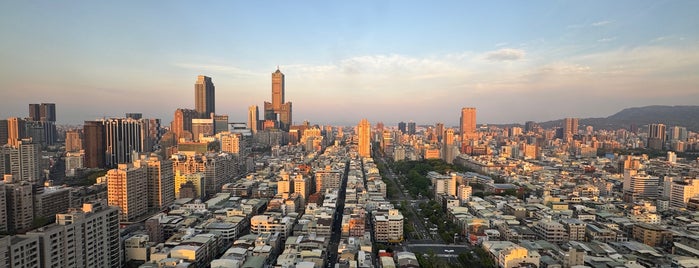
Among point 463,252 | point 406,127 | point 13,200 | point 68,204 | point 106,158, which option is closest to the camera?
point 463,252

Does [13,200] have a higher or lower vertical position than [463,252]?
higher

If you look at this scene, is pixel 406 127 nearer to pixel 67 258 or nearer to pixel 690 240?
pixel 690 240

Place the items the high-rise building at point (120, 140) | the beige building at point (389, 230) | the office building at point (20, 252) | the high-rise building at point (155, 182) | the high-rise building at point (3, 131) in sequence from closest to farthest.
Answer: the office building at point (20, 252) < the beige building at point (389, 230) < the high-rise building at point (155, 182) < the high-rise building at point (120, 140) < the high-rise building at point (3, 131)

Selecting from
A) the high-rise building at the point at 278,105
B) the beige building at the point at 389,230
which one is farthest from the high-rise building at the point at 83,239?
the high-rise building at the point at 278,105

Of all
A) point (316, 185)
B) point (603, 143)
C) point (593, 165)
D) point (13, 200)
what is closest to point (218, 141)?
point (316, 185)

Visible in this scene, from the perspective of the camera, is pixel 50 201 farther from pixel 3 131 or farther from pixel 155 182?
pixel 3 131

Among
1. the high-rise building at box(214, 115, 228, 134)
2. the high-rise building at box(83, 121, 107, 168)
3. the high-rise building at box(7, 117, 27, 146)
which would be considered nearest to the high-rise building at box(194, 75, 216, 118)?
the high-rise building at box(214, 115, 228, 134)

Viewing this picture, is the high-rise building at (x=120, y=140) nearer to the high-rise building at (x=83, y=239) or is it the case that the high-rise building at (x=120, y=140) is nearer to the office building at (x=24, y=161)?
the office building at (x=24, y=161)
